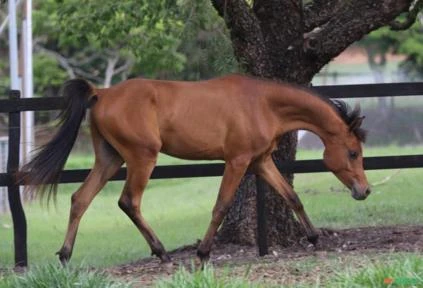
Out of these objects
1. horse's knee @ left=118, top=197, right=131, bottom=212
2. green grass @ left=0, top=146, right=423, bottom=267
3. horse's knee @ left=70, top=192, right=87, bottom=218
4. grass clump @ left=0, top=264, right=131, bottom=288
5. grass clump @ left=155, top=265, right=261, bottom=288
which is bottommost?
green grass @ left=0, top=146, right=423, bottom=267

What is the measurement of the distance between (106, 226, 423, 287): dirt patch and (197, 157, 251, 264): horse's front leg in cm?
16

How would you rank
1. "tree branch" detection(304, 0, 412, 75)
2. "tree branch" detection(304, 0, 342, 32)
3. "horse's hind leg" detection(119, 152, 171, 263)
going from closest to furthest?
1. "horse's hind leg" detection(119, 152, 171, 263)
2. "tree branch" detection(304, 0, 412, 75)
3. "tree branch" detection(304, 0, 342, 32)

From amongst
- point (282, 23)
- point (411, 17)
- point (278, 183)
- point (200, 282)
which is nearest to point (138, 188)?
point (278, 183)

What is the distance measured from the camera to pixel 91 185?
26.3ft

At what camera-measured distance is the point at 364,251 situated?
833 centimetres

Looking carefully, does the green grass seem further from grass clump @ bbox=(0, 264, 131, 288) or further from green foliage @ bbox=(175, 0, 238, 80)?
grass clump @ bbox=(0, 264, 131, 288)

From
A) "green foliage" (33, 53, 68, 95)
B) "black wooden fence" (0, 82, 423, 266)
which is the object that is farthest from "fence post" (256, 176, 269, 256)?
"green foliage" (33, 53, 68, 95)

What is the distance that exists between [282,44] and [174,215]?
7.52 metres

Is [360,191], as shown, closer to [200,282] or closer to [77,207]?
[77,207]

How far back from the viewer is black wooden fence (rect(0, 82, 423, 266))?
28.0ft

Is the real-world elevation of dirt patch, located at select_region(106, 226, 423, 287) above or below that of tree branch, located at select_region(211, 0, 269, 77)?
below

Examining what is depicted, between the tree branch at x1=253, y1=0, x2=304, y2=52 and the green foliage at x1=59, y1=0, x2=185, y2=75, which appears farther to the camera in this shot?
the green foliage at x1=59, y1=0, x2=185, y2=75

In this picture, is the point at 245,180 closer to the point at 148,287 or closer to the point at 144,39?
the point at 148,287

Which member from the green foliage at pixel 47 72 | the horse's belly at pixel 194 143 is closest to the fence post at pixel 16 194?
the horse's belly at pixel 194 143
